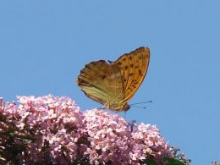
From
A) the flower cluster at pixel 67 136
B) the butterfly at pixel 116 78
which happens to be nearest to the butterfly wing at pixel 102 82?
the butterfly at pixel 116 78

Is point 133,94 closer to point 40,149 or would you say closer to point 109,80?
point 109,80

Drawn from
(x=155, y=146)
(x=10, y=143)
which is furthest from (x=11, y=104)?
(x=155, y=146)

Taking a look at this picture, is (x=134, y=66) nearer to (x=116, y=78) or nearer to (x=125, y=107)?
(x=116, y=78)

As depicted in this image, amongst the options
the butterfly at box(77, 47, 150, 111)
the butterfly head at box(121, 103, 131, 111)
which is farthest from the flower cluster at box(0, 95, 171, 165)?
the butterfly at box(77, 47, 150, 111)

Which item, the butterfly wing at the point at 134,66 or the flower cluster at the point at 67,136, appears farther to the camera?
the butterfly wing at the point at 134,66

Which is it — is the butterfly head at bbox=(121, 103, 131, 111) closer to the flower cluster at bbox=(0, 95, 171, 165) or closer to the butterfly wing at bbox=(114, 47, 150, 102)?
the butterfly wing at bbox=(114, 47, 150, 102)

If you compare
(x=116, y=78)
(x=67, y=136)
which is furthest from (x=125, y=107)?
(x=67, y=136)

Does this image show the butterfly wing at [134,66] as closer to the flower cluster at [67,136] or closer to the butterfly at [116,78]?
the butterfly at [116,78]

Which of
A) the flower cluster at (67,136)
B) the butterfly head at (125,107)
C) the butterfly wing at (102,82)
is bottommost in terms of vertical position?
the flower cluster at (67,136)

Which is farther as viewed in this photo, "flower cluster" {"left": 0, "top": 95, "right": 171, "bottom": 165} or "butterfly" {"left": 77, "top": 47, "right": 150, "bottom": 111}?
"butterfly" {"left": 77, "top": 47, "right": 150, "bottom": 111}
